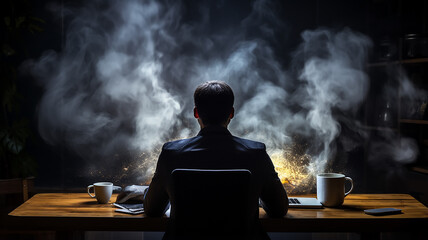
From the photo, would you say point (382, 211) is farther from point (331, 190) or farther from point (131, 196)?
point (131, 196)

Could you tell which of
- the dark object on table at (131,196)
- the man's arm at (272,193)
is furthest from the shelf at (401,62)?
the dark object on table at (131,196)

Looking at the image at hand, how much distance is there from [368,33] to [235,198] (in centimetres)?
203

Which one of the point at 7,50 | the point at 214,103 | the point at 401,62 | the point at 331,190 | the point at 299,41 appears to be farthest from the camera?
the point at 401,62

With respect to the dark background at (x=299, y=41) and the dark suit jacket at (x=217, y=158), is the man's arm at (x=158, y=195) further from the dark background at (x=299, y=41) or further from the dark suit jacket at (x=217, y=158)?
the dark background at (x=299, y=41)

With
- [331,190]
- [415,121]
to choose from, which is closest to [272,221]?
[331,190]

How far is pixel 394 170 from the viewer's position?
9.52 ft

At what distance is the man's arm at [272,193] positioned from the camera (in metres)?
1.52

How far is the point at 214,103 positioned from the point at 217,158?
228mm

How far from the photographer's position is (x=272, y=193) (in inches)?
63.1

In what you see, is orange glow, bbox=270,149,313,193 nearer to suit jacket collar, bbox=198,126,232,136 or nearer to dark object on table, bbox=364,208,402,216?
dark object on table, bbox=364,208,402,216

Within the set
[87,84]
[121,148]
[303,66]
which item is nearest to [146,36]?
[87,84]

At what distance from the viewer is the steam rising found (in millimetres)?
2814

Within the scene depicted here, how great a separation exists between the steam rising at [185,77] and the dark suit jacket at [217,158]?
4.17ft

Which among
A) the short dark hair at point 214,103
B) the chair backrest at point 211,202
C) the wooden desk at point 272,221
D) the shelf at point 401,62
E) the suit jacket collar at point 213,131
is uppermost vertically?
the shelf at point 401,62
